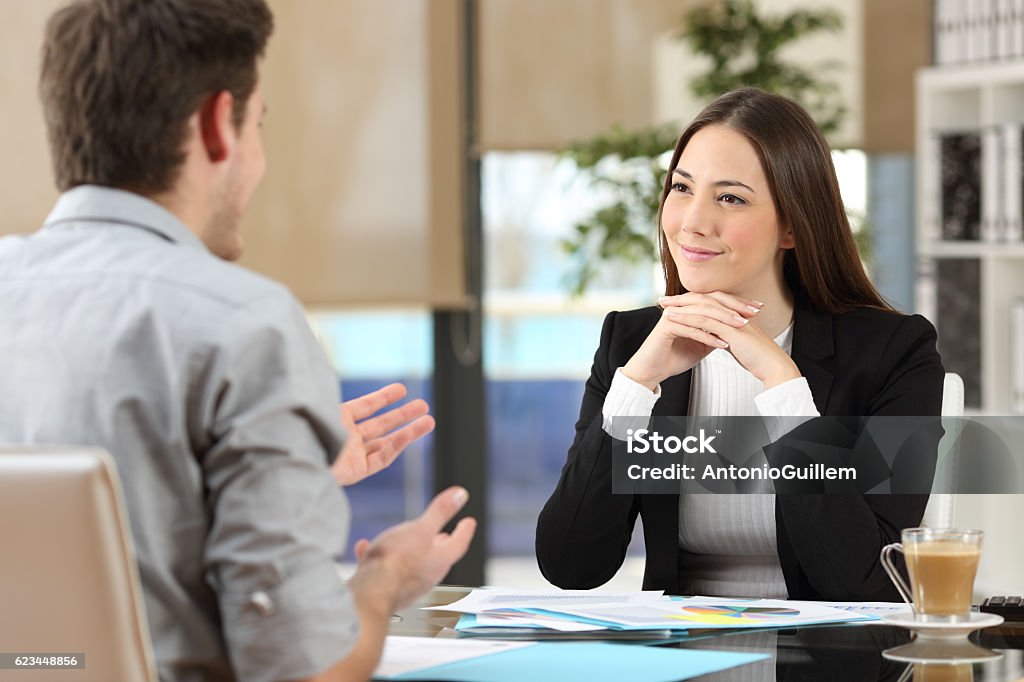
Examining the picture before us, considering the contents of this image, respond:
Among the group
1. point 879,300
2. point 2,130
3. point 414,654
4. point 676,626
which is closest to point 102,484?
point 414,654

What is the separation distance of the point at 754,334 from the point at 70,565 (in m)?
1.19

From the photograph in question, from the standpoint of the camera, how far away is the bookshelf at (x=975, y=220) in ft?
12.4

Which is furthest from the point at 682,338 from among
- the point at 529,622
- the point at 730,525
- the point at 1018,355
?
the point at 1018,355

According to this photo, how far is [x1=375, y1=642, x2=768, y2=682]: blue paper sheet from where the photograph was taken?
1268mm

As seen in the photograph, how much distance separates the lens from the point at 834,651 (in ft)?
4.57

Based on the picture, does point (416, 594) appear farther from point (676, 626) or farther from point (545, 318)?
point (545, 318)

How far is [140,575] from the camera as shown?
1.04 meters

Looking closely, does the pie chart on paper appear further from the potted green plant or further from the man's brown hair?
the potted green plant

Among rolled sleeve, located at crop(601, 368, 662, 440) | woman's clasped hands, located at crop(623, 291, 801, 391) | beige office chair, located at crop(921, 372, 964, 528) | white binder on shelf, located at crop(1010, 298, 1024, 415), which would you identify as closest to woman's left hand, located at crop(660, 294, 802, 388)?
woman's clasped hands, located at crop(623, 291, 801, 391)

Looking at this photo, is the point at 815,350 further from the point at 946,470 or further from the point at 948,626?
the point at 948,626

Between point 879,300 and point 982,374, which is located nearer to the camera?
point 879,300

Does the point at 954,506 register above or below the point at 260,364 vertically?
below

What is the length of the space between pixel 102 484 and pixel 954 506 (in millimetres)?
1554

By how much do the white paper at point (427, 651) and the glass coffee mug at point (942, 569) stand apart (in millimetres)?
422
